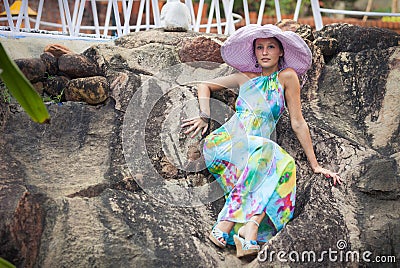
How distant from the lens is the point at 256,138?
304cm

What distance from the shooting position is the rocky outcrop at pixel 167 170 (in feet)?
8.71

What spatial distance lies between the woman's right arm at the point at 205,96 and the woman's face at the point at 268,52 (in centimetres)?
19

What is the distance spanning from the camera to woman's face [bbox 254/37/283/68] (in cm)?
315

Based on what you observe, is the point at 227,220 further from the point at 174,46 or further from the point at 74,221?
the point at 174,46

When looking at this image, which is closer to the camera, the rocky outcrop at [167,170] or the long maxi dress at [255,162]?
the rocky outcrop at [167,170]

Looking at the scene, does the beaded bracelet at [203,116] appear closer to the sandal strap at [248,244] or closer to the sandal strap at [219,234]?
the sandal strap at [219,234]

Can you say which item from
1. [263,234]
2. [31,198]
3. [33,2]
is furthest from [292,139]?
[33,2]

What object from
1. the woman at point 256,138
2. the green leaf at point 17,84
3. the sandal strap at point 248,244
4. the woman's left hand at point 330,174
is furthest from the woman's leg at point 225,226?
the green leaf at point 17,84

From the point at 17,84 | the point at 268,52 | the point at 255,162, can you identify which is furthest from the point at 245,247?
the point at 17,84

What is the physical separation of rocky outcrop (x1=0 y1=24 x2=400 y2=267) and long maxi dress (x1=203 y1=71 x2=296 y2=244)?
120 mm

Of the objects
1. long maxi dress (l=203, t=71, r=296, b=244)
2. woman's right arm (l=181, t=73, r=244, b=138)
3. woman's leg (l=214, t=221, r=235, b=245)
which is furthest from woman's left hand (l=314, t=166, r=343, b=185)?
woman's right arm (l=181, t=73, r=244, b=138)

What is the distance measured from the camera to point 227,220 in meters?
2.87

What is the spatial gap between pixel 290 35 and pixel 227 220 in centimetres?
A: 111

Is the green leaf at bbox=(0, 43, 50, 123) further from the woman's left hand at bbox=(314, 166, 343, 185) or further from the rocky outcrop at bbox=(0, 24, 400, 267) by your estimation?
the woman's left hand at bbox=(314, 166, 343, 185)
